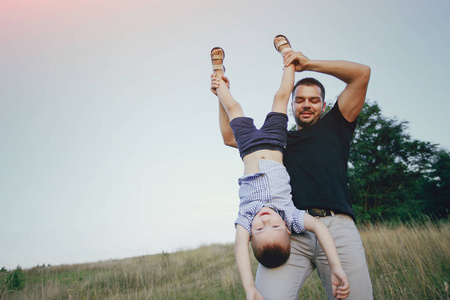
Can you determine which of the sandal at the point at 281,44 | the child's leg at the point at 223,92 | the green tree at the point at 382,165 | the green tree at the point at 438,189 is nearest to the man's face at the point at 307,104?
the sandal at the point at 281,44

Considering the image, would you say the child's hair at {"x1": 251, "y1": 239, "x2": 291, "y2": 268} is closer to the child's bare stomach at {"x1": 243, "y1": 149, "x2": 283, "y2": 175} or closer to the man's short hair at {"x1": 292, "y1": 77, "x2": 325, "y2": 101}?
the child's bare stomach at {"x1": 243, "y1": 149, "x2": 283, "y2": 175}

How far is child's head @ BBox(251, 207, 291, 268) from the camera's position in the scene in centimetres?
178

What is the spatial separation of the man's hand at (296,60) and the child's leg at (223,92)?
0.61m

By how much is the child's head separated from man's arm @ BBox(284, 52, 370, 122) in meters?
1.14

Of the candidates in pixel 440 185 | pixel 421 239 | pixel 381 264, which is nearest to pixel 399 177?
pixel 440 185

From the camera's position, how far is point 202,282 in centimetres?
672

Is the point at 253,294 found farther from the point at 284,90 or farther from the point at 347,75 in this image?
the point at 347,75

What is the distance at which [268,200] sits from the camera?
6.61ft

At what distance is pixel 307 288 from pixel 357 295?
3351 millimetres

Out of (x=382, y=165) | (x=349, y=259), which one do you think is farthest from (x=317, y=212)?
(x=382, y=165)

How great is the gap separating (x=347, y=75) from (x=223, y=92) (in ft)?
3.73

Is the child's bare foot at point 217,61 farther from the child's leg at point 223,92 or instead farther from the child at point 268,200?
the child at point 268,200

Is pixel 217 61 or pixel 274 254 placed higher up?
pixel 217 61

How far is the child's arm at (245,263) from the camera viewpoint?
1.66 metres
